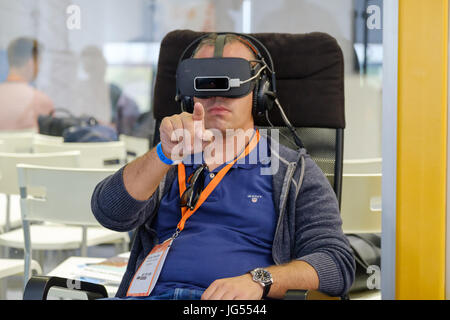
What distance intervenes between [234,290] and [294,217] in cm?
25

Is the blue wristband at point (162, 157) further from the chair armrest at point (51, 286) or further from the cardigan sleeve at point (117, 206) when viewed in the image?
the chair armrest at point (51, 286)

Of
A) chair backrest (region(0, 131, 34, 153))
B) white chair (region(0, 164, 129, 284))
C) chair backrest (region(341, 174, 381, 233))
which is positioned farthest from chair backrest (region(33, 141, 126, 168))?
chair backrest (region(341, 174, 381, 233))

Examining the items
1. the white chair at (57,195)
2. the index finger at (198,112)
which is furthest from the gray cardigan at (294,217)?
the white chair at (57,195)

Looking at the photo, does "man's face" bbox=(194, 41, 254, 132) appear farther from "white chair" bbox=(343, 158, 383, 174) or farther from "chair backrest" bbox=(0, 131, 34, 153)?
"chair backrest" bbox=(0, 131, 34, 153)

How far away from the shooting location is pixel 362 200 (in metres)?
1.51

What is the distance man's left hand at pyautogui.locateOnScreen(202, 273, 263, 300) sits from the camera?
1039 mm

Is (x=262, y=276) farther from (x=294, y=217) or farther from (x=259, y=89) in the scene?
(x=259, y=89)

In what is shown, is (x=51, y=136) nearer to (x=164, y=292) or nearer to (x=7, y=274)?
(x=7, y=274)

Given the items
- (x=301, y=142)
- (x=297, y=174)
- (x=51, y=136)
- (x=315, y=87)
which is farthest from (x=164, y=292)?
(x=51, y=136)

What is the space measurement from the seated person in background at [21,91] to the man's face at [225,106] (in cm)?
161

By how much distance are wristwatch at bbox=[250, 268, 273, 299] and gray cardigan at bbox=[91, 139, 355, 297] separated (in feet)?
0.29

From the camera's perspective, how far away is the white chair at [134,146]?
9.09 feet

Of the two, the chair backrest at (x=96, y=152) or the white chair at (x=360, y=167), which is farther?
the chair backrest at (x=96, y=152)

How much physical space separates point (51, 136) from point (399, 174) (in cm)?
206
